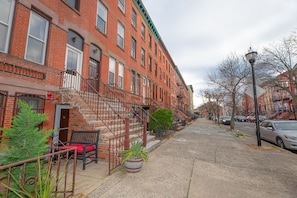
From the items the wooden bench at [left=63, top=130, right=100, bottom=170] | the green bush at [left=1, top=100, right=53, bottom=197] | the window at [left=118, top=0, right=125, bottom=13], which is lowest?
the wooden bench at [left=63, top=130, right=100, bottom=170]

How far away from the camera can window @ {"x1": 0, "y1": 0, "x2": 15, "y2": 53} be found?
4.66 metres

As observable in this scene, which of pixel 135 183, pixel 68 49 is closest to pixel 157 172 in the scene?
pixel 135 183

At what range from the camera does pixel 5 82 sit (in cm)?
442

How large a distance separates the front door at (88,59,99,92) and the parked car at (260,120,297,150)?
417 inches

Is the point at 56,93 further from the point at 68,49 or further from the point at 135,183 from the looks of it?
the point at 135,183

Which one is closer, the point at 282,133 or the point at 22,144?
the point at 22,144

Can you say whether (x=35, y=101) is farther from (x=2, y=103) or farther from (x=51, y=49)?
(x=51, y=49)

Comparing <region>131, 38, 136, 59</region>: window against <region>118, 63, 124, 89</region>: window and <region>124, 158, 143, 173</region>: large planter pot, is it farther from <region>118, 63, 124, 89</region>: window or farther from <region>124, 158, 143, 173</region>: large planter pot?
<region>124, 158, 143, 173</region>: large planter pot

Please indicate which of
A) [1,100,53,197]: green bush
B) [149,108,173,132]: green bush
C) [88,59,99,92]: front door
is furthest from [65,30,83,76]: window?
[149,108,173,132]: green bush

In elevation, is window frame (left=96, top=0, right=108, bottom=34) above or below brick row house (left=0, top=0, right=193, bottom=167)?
above

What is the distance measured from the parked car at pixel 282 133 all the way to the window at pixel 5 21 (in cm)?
1249

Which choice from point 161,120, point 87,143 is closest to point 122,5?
point 161,120

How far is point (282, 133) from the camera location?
786cm

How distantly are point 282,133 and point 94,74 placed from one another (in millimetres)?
11093
